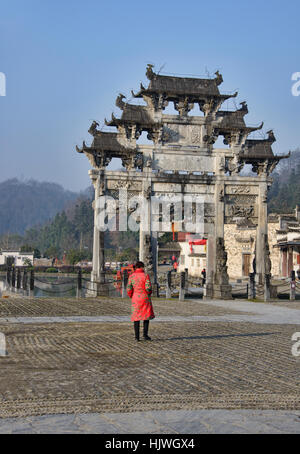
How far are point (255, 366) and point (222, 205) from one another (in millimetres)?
18689

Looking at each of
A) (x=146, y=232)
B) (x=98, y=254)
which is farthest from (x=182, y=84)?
(x=98, y=254)

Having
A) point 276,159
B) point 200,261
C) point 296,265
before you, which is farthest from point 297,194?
point 276,159

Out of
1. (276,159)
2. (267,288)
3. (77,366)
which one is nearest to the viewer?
(77,366)

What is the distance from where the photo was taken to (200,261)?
67.4 metres

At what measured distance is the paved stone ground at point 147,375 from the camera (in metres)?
6.35

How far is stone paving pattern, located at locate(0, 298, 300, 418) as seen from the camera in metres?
7.08

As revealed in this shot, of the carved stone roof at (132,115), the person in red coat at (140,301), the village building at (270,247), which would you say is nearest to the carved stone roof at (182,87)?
the carved stone roof at (132,115)

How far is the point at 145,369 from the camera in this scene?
30.4 ft

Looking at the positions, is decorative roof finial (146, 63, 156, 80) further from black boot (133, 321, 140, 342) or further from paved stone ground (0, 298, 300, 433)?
black boot (133, 321, 140, 342)

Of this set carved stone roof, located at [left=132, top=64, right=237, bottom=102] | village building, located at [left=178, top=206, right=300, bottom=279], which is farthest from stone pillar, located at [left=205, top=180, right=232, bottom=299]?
village building, located at [left=178, top=206, right=300, bottom=279]

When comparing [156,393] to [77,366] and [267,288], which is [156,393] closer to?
[77,366]

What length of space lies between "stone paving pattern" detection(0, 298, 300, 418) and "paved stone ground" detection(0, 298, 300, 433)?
1cm

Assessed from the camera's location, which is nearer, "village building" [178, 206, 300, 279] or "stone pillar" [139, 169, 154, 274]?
"stone pillar" [139, 169, 154, 274]
